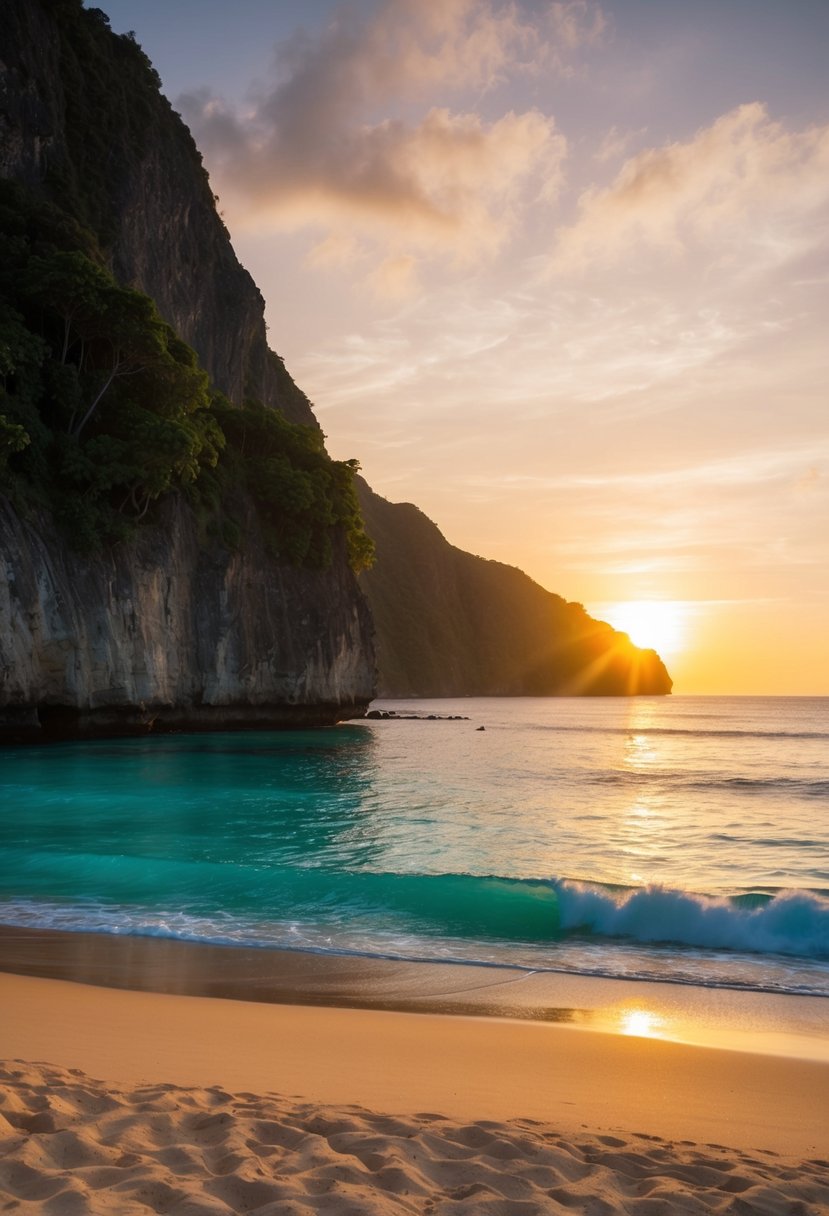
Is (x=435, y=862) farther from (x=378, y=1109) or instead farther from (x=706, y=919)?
(x=378, y=1109)

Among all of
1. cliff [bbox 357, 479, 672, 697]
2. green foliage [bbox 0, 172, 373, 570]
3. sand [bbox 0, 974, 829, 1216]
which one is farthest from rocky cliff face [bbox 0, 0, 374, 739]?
cliff [bbox 357, 479, 672, 697]

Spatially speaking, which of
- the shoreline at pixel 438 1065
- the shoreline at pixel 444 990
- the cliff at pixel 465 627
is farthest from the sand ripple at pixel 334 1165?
the cliff at pixel 465 627

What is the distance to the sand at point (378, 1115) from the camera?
3227 millimetres

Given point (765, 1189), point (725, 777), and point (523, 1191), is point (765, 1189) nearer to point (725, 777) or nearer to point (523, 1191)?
point (523, 1191)

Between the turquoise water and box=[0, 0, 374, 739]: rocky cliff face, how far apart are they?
4822mm

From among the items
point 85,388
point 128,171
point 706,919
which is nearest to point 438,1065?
point 706,919

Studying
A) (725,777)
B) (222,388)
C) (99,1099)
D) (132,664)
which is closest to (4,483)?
(132,664)

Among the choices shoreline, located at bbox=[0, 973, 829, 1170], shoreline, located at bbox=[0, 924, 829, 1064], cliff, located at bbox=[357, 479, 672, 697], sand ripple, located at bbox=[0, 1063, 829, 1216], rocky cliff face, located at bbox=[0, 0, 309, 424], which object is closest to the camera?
sand ripple, located at bbox=[0, 1063, 829, 1216]

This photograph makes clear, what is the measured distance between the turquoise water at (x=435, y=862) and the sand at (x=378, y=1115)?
8.16ft

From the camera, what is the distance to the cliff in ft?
525

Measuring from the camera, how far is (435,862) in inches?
505

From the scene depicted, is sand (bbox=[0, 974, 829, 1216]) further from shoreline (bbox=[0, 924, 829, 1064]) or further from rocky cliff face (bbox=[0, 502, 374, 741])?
rocky cliff face (bbox=[0, 502, 374, 741])

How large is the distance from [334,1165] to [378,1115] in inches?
27.2

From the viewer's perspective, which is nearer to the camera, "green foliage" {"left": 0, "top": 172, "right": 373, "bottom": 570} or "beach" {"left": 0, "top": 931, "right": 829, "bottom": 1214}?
"beach" {"left": 0, "top": 931, "right": 829, "bottom": 1214}
